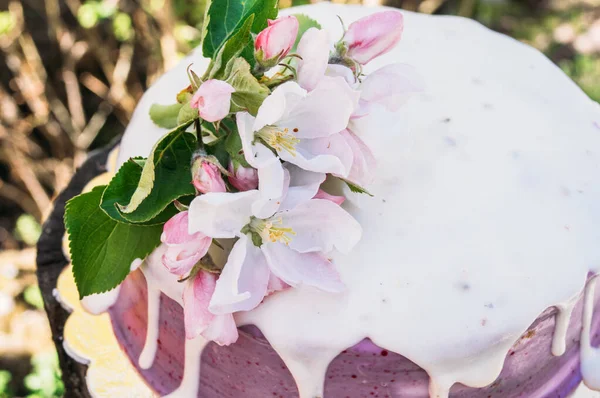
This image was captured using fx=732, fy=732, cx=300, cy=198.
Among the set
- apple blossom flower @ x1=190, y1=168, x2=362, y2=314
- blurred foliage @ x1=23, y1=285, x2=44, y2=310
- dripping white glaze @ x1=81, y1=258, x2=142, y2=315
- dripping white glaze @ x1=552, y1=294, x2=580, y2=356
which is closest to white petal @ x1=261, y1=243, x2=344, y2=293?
apple blossom flower @ x1=190, y1=168, x2=362, y2=314

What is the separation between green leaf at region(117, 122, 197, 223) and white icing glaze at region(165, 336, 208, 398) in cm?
25

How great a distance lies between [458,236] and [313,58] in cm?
32

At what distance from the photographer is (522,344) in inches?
39.5

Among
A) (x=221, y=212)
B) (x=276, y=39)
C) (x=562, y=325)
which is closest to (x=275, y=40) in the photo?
(x=276, y=39)

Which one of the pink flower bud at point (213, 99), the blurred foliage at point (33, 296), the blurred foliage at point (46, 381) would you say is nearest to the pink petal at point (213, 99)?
the pink flower bud at point (213, 99)

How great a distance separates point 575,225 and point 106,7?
1.82m

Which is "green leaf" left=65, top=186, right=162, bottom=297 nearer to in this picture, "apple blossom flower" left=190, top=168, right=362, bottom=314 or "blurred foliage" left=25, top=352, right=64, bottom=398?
"apple blossom flower" left=190, top=168, right=362, bottom=314

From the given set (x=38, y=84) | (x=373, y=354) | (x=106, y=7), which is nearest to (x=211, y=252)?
(x=373, y=354)

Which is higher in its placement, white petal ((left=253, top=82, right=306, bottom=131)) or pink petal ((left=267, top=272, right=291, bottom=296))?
white petal ((left=253, top=82, right=306, bottom=131))

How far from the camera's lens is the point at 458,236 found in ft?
3.29

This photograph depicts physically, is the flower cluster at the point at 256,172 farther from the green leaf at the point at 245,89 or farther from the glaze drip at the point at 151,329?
the glaze drip at the point at 151,329

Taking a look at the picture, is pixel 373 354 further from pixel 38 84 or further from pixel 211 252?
pixel 38 84

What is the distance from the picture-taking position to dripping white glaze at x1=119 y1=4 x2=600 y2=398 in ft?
3.12

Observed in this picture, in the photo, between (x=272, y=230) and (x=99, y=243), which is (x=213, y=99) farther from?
(x=99, y=243)
